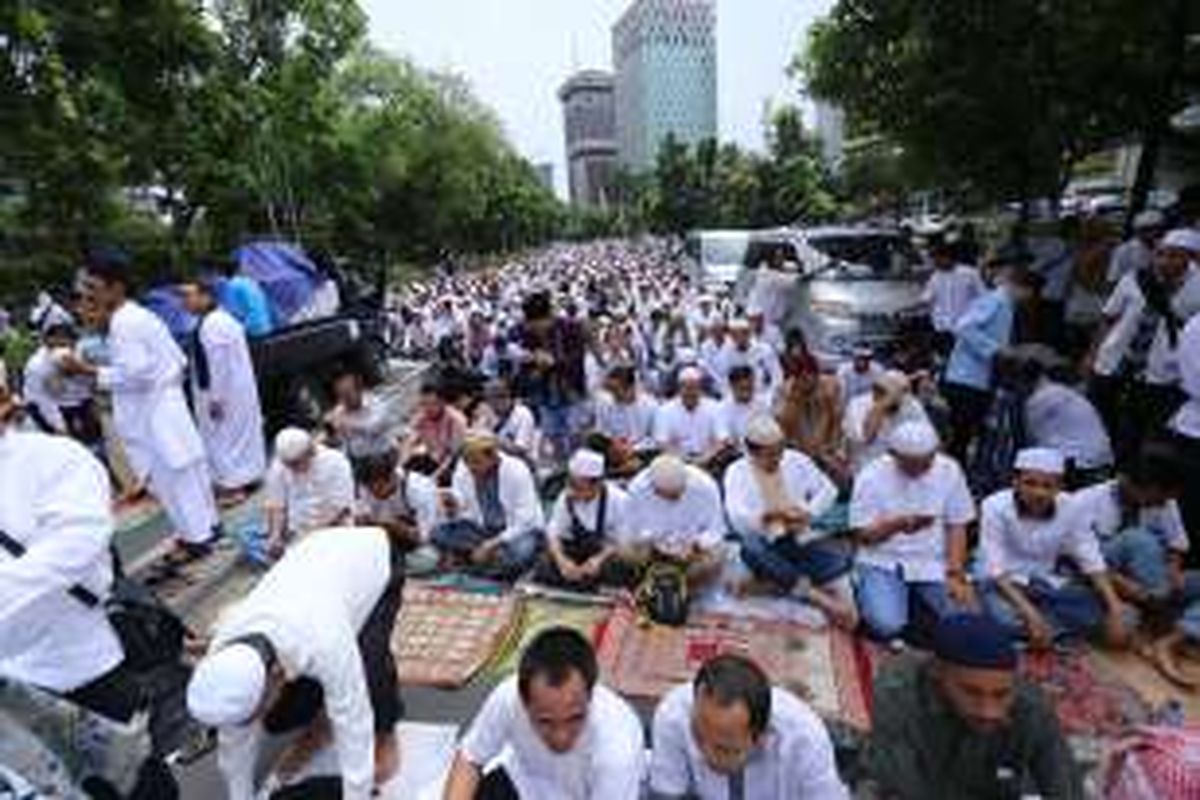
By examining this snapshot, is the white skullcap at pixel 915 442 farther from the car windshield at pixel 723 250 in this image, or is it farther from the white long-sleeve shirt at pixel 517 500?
the car windshield at pixel 723 250

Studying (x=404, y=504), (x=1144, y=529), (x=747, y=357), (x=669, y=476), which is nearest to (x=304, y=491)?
(x=404, y=504)

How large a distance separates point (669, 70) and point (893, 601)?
134m

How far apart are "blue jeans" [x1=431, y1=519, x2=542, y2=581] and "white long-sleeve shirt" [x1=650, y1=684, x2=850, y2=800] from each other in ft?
10.8

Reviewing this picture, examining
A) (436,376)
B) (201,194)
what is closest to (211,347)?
(436,376)

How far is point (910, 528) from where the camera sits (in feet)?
19.7

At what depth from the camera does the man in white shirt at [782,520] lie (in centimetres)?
646

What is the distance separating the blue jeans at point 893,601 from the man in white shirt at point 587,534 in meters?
1.36

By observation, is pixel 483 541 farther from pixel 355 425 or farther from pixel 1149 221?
pixel 1149 221

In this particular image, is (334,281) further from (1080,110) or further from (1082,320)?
(1080,110)

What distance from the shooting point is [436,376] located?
905 cm

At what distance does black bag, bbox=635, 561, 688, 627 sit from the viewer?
20.1ft

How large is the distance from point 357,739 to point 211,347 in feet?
15.3

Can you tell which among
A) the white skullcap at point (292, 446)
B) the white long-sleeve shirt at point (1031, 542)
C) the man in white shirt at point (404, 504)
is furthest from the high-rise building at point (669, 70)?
the white long-sleeve shirt at point (1031, 542)

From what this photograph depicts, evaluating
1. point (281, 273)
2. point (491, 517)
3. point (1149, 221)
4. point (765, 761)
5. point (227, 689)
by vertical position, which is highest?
point (1149, 221)
